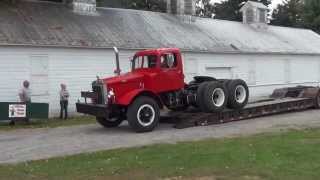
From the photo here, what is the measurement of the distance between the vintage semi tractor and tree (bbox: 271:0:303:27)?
1884 inches

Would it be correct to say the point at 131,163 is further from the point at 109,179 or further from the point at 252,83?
the point at 252,83

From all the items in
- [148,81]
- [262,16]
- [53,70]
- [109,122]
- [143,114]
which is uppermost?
[262,16]

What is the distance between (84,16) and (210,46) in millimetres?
7977

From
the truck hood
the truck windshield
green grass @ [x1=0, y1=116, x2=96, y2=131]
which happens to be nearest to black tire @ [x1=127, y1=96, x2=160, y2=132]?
the truck hood

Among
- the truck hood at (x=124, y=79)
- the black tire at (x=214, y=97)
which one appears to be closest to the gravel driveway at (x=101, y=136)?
the black tire at (x=214, y=97)

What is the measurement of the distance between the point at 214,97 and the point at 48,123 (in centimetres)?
686

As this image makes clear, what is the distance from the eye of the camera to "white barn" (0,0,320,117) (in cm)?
2631

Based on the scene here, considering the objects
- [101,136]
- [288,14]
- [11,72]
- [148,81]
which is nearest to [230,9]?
[288,14]

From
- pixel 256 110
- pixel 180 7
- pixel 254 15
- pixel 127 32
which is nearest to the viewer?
pixel 256 110

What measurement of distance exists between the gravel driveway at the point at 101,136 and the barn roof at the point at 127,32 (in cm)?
653

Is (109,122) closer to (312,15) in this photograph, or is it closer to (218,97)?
(218,97)

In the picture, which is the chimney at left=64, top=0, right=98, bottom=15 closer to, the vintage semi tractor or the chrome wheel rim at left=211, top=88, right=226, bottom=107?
the vintage semi tractor

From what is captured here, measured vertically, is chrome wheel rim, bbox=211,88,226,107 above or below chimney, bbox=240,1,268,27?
below

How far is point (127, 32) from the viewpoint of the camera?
3136cm
